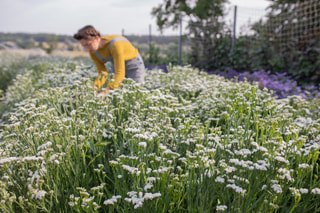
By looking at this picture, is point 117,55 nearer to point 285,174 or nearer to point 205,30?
point 285,174

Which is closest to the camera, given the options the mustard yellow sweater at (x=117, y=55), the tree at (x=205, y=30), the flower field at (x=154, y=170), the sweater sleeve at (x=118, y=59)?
the flower field at (x=154, y=170)

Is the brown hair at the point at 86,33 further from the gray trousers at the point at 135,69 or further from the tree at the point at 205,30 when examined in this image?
the tree at the point at 205,30

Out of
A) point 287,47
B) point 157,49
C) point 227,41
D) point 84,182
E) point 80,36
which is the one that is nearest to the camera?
point 84,182

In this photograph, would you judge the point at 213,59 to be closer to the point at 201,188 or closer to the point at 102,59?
the point at 102,59

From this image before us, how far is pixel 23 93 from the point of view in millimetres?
4785

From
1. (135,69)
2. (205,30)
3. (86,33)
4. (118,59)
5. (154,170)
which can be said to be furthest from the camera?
(205,30)

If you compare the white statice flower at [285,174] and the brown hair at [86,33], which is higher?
the brown hair at [86,33]

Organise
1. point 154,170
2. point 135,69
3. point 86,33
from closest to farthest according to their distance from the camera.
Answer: point 154,170 < point 86,33 < point 135,69

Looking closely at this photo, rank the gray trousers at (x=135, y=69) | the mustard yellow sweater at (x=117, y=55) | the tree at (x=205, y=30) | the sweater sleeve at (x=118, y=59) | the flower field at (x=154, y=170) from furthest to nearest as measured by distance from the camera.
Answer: the tree at (x=205, y=30) < the gray trousers at (x=135, y=69) < the sweater sleeve at (x=118, y=59) < the mustard yellow sweater at (x=117, y=55) < the flower field at (x=154, y=170)

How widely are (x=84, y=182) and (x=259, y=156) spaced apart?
4.71 ft

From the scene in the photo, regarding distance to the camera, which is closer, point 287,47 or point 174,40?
point 287,47

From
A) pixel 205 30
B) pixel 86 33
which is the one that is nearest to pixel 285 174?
pixel 86 33

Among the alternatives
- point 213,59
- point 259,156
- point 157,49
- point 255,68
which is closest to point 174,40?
point 157,49

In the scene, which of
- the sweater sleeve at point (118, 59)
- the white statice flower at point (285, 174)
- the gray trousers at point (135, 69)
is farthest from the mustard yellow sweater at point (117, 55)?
the white statice flower at point (285, 174)
